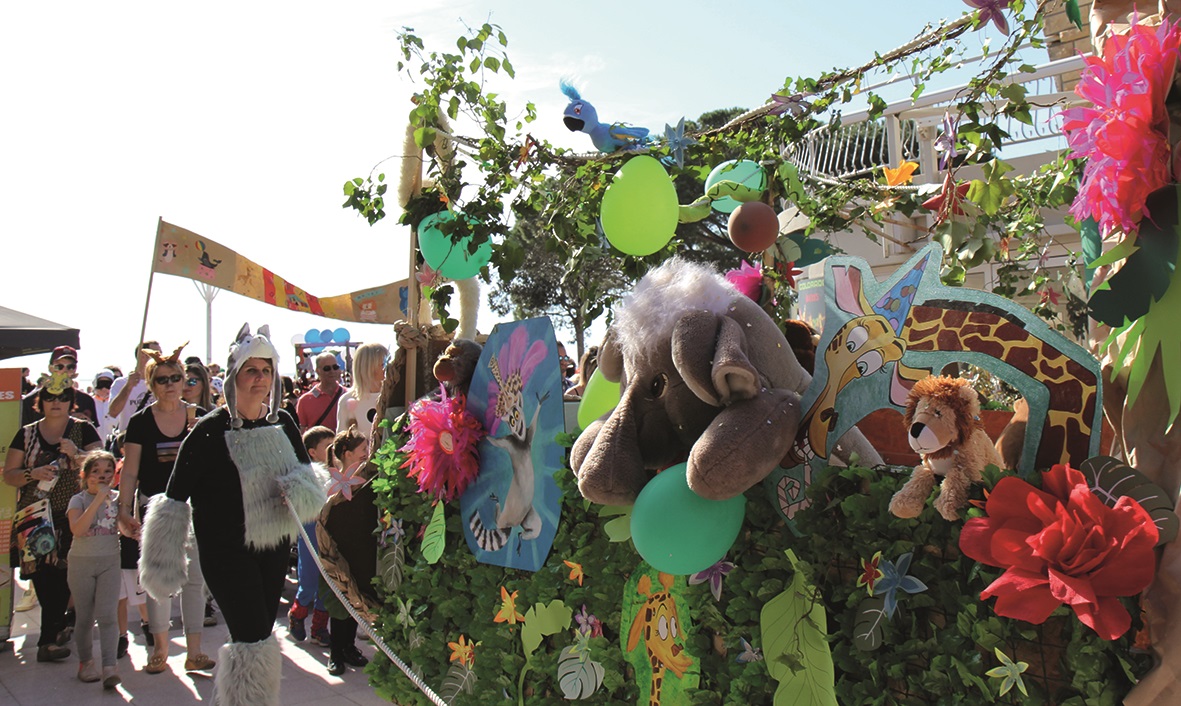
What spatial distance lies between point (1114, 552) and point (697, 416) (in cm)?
99

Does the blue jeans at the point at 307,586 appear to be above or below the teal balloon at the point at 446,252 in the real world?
below

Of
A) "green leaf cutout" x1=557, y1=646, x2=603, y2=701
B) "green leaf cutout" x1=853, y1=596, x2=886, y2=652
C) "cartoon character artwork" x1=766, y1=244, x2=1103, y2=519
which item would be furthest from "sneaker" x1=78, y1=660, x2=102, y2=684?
"green leaf cutout" x1=853, y1=596, x2=886, y2=652

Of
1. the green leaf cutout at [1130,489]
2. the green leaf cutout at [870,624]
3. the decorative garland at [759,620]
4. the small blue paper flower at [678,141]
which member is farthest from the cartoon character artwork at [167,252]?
the green leaf cutout at [1130,489]

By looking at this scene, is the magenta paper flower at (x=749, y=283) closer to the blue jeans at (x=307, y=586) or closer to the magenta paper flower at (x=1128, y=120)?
the magenta paper flower at (x=1128, y=120)

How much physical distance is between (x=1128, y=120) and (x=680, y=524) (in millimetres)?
1220

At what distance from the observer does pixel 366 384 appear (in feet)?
17.5

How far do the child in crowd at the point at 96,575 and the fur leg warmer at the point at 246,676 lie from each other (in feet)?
5.15

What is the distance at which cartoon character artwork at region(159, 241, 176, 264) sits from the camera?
6652mm

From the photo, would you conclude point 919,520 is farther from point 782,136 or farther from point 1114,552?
point 782,136

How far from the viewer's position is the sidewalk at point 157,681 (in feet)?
14.5

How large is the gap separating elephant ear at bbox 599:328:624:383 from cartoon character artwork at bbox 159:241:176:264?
535 centimetres

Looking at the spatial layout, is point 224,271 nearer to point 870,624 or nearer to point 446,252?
point 446,252

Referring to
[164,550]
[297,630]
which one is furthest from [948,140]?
[297,630]

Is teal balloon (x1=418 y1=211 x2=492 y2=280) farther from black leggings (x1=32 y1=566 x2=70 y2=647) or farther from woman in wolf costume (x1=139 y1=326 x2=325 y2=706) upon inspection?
black leggings (x1=32 y1=566 x2=70 y2=647)
